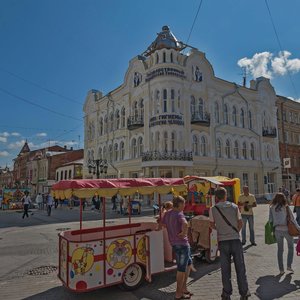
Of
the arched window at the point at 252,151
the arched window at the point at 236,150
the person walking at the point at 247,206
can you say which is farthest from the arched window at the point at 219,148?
the person walking at the point at 247,206

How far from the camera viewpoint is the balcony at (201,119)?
3003 cm

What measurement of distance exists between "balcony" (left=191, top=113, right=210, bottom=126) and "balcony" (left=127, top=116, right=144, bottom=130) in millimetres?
5193

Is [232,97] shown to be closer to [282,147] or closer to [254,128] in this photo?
[254,128]

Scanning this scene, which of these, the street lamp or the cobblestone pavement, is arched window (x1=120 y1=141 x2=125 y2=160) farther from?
the cobblestone pavement

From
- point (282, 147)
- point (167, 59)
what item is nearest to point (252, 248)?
point (167, 59)

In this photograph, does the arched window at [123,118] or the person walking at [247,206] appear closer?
the person walking at [247,206]

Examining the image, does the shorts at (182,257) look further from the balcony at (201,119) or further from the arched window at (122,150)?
the arched window at (122,150)

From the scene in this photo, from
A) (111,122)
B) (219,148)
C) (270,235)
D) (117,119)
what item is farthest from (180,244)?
(111,122)

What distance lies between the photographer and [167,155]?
1088 inches

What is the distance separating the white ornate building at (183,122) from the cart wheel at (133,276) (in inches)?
825

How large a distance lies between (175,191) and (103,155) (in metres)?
30.9

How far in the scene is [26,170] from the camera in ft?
263

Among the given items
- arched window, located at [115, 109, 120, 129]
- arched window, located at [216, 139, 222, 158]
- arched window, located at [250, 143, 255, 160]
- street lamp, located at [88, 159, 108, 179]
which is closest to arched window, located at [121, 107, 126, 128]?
arched window, located at [115, 109, 120, 129]

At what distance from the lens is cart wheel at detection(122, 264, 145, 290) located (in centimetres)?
609
